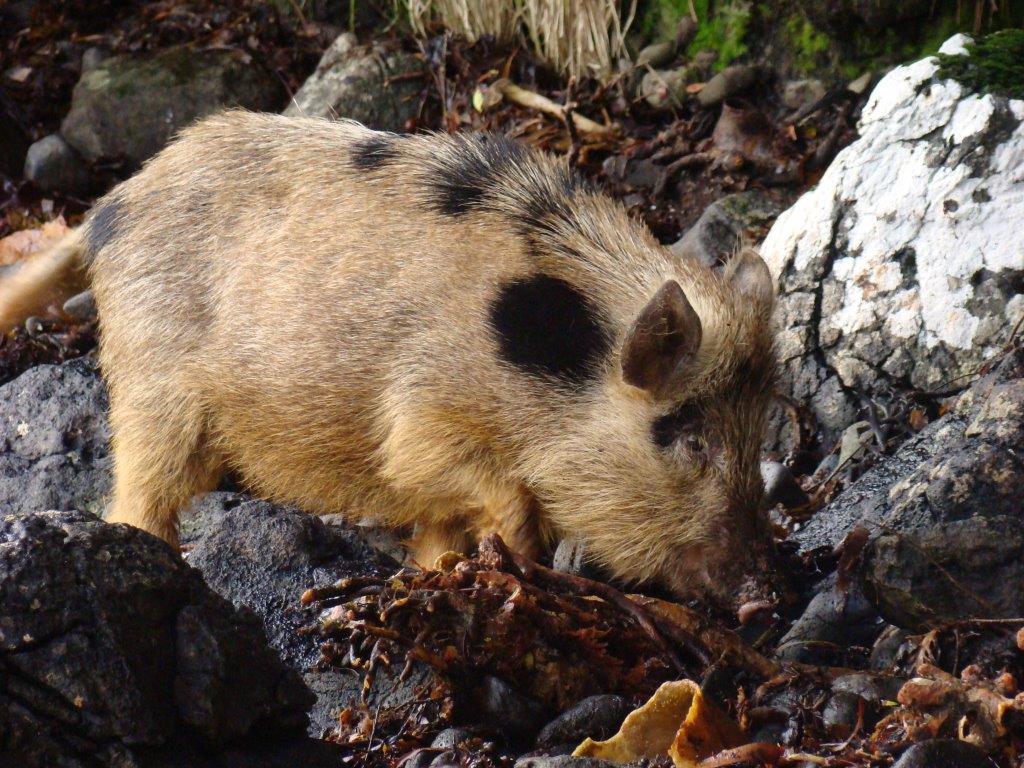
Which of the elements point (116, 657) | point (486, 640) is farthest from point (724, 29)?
point (116, 657)

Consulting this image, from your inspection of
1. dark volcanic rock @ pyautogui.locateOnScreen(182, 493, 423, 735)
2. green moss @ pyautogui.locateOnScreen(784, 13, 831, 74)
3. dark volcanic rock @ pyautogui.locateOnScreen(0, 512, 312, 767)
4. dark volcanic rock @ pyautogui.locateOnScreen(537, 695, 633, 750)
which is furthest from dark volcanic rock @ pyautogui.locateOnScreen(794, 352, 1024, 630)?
green moss @ pyautogui.locateOnScreen(784, 13, 831, 74)

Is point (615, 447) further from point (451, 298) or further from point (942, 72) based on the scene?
Result: point (942, 72)

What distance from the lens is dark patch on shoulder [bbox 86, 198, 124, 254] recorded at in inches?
250

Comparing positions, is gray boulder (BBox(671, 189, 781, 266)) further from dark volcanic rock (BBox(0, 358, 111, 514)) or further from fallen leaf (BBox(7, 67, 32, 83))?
fallen leaf (BBox(7, 67, 32, 83))

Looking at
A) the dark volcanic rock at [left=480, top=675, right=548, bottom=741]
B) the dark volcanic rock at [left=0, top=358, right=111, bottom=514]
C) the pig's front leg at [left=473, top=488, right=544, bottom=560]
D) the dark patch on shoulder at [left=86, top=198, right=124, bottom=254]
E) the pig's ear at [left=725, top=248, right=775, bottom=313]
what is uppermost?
the pig's ear at [left=725, top=248, right=775, bottom=313]

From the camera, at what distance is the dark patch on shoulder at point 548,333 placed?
5.30 meters

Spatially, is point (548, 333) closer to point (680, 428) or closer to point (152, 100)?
point (680, 428)

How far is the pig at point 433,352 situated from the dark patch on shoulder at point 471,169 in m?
0.01

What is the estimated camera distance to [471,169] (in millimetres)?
5867

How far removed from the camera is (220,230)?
6023 millimetres

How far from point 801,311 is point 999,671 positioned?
2.89 meters

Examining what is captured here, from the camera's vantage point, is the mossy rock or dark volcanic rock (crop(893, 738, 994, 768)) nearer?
dark volcanic rock (crop(893, 738, 994, 768))

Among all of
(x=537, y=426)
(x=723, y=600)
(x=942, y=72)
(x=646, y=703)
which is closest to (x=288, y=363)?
(x=537, y=426)

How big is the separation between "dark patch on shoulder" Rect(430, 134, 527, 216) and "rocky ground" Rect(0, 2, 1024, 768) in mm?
647
